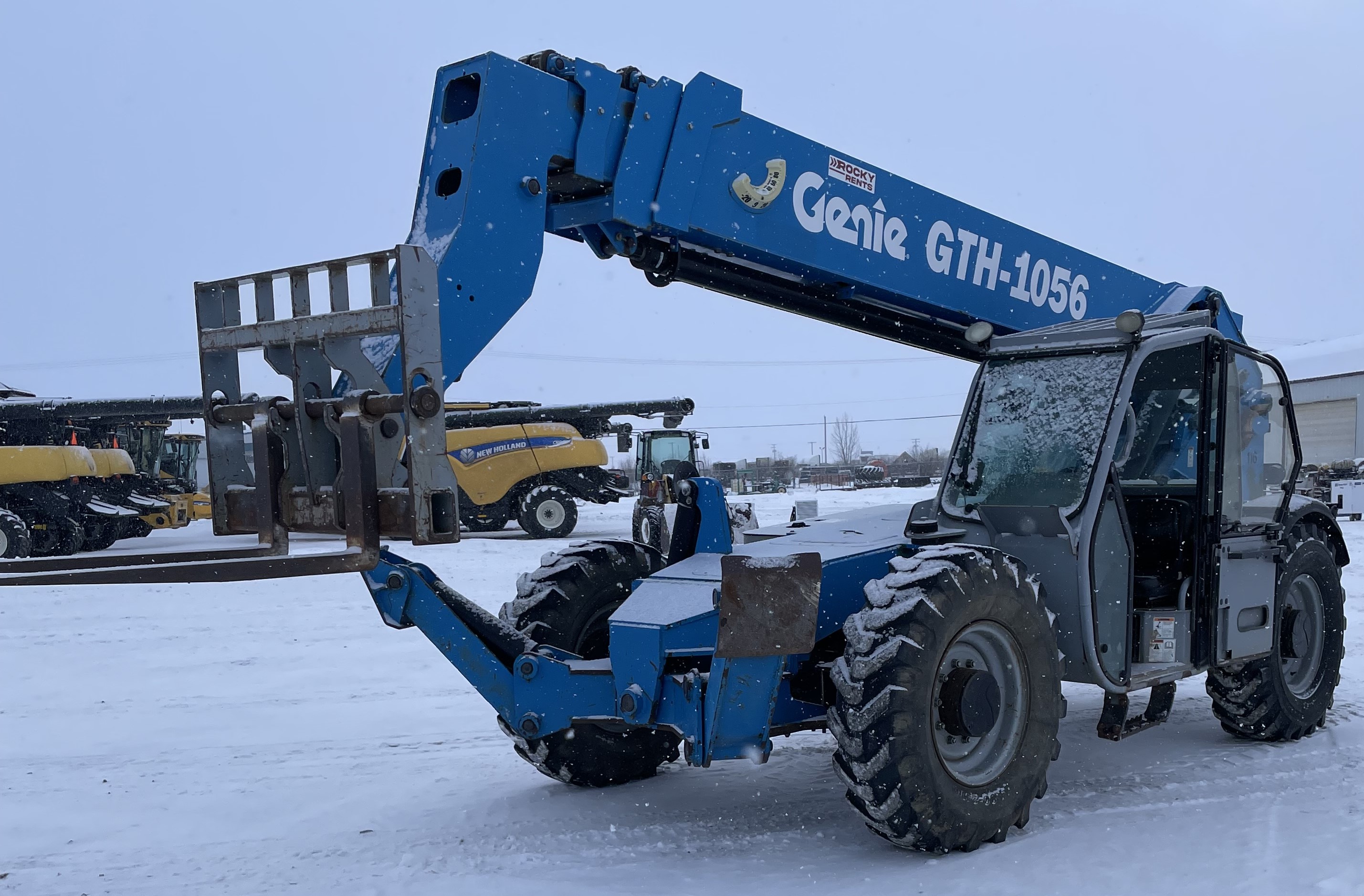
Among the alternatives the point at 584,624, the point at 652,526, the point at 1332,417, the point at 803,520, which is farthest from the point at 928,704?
the point at 1332,417

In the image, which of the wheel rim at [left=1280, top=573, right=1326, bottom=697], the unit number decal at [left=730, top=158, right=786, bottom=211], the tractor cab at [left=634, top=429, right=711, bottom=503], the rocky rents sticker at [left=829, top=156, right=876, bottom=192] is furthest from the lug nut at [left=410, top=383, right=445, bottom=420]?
the tractor cab at [left=634, top=429, right=711, bottom=503]

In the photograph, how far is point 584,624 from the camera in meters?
4.90

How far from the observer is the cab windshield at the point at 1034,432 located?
4.84 metres

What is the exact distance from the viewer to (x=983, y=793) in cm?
409

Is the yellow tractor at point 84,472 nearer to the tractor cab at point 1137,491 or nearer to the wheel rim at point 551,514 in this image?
the wheel rim at point 551,514

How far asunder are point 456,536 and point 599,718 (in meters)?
0.95

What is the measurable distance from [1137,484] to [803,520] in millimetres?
1796

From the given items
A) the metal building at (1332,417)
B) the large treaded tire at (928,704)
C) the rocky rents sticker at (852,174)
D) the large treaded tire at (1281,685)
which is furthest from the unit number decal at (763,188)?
the metal building at (1332,417)

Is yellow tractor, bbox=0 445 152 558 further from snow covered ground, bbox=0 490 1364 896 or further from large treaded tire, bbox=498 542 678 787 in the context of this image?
large treaded tire, bbox=498 542 678 787

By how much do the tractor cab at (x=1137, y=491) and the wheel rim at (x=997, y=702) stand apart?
0.50m

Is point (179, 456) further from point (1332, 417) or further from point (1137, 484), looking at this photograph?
point (1332, 417)

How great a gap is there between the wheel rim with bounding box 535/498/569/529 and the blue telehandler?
49.6 ft

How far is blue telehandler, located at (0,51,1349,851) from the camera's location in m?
3.83

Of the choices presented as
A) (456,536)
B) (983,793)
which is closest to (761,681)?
(983,793)
